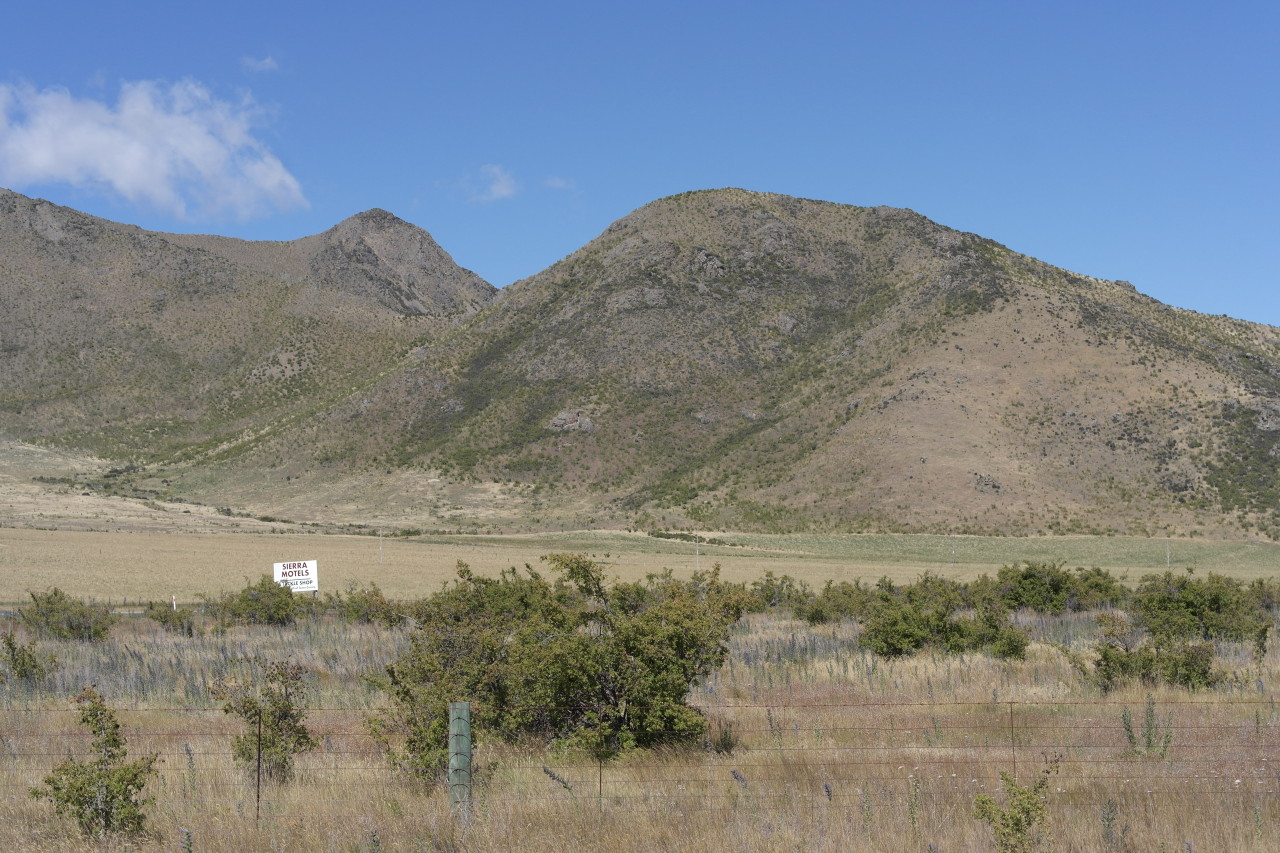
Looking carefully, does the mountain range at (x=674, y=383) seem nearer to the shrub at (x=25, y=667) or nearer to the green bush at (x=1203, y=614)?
the green bush at (x=1203, y=614)

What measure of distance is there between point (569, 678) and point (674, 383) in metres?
90.5

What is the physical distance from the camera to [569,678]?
10.8 metres

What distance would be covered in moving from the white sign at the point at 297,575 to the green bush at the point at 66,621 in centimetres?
428

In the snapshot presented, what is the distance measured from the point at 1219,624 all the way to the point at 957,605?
685 cm

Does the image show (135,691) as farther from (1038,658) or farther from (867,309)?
(867,309)

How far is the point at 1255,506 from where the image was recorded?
65125 mm

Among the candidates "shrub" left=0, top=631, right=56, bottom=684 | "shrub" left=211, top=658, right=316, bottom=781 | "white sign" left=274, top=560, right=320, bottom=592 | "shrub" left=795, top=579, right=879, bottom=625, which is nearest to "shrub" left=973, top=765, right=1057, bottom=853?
"shrub" left=211, top=658, right=316, bottom=781

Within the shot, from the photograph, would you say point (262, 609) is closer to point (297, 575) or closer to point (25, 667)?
point (297, 575)

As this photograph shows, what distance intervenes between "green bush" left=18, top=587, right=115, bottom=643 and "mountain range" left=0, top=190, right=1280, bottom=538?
A: 2125 inches

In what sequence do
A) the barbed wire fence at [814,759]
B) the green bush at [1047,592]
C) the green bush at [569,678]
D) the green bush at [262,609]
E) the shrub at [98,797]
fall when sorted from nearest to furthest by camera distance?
1. the shrub at [98,797]
2. the barbed wire fence at [814,759]
3. the green bush at [569,678]
4. the green bush at [262,609]
5. the green bush at [1047,592]

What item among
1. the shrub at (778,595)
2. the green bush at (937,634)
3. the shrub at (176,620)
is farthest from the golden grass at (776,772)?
the shrub at (778,595)

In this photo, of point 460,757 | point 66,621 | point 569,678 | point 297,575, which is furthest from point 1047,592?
point 66,621

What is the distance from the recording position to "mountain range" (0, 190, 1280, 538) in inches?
2918

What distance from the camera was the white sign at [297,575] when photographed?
85.6 ft
